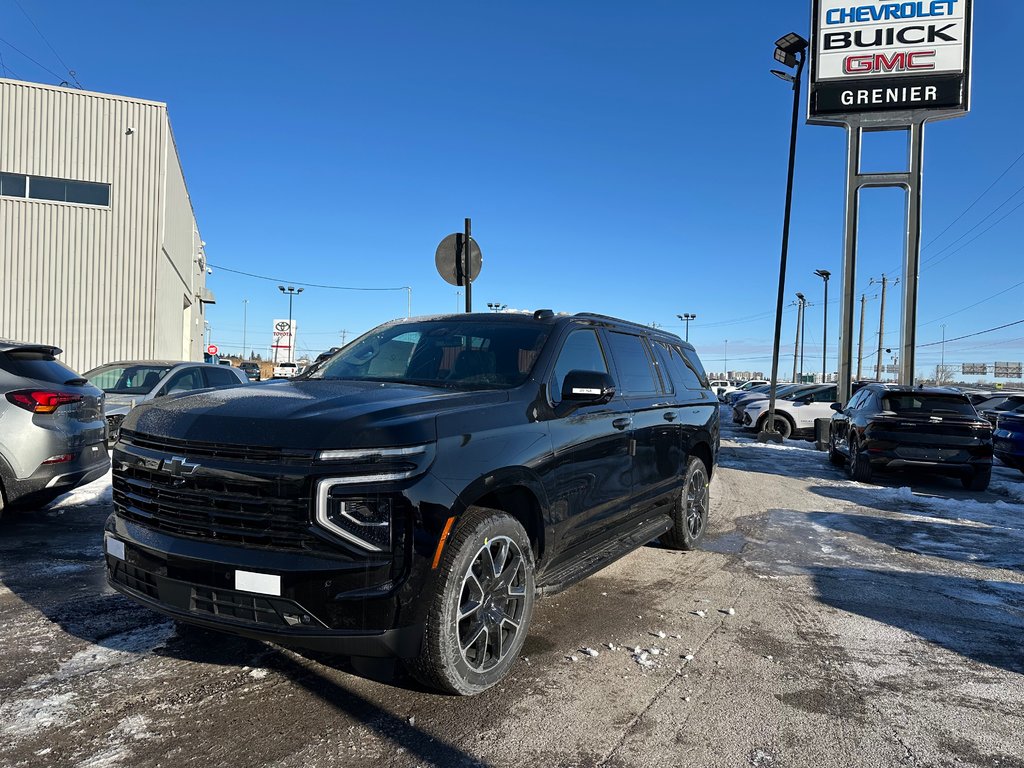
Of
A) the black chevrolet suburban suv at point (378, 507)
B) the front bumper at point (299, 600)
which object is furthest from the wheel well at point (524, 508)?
the front bumper at point (299, 600)

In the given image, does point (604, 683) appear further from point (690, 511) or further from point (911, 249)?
point (911, 249)

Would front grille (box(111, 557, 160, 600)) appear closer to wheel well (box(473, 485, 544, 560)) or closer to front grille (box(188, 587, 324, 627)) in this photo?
front grille (box(188, 587, 324, 627))

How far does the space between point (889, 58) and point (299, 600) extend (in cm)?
1985

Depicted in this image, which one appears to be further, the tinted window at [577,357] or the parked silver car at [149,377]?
the parked silver car at [149,377]

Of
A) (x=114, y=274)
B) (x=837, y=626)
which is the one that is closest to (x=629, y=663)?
(x=837, y=626)

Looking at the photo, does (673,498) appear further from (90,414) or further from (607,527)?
(90,414)

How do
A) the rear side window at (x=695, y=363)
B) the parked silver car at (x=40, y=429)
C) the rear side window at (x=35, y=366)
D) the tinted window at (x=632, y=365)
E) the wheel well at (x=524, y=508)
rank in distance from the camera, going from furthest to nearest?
the rear side window at (x=695, y=363)
the rear side window at (x=35, y=366)
the parked silver car at (x=40, y=429)
the tinted window at (x=632, y=365)
the wheel well at (x=524, y=508)

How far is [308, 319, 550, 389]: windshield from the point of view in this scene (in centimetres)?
402

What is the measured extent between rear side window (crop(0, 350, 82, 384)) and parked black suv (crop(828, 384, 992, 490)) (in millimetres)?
10337

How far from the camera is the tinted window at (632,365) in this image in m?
4.90

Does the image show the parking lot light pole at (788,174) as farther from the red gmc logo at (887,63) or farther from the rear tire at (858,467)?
the rear tire at (858,467)

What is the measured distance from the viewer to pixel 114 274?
70.4ft

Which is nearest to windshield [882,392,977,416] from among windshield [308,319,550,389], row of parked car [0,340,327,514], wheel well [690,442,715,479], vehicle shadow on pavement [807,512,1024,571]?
vehicle shadow on pavement [807,512,1024,571]

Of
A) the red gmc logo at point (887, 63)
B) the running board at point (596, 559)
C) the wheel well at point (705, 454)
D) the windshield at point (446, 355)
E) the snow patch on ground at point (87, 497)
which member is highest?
the red gmc logo at point (887, 63)
